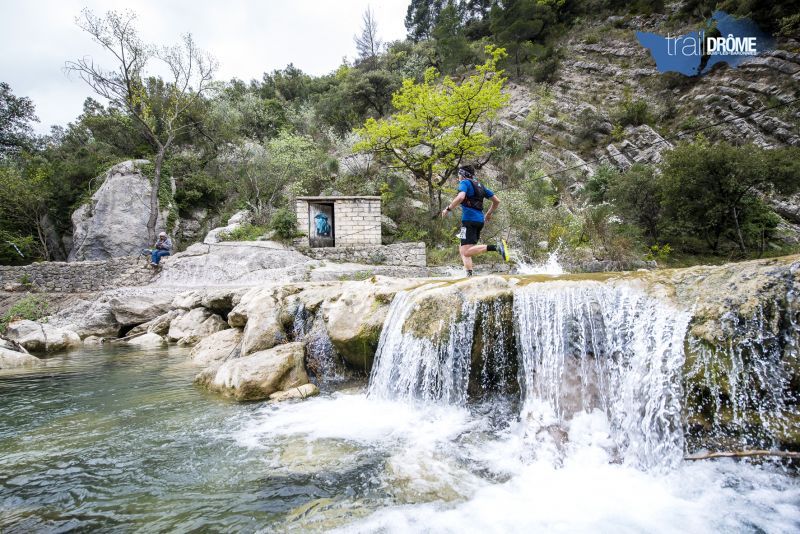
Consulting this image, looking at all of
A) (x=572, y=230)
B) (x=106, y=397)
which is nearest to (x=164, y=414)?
(x=106, y=397)

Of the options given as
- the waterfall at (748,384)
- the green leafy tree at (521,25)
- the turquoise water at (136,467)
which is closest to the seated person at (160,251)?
the turquoise water at (136,467)

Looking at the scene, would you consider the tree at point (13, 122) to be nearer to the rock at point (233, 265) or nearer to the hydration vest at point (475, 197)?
the rock at point (233, 265)

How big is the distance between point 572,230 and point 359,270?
8.54 m

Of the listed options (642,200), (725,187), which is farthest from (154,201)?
(725,187)

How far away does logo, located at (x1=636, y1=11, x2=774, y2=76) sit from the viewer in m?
22.6

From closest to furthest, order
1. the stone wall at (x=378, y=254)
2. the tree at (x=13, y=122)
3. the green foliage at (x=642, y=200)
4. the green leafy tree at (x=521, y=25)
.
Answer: the green foliage at (x=642, y=200) → the stone wall at (x=378, y=254) → the tree at (x=13, y=122) → the green leafy tree at (x=521, y=25)

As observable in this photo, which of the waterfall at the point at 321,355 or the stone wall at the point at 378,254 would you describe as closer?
the waterfall at the point at 321,355

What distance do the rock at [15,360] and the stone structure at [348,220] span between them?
415 inches

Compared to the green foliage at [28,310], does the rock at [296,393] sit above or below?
below

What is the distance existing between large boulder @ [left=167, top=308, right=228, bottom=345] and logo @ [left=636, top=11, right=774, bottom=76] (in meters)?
33.8

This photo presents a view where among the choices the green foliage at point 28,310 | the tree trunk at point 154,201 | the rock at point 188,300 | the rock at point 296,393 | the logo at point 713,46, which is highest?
the logo at point 713,46

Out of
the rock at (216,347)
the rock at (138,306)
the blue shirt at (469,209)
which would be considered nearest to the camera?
the blue shirt at (469,209)

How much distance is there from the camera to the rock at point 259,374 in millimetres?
4969

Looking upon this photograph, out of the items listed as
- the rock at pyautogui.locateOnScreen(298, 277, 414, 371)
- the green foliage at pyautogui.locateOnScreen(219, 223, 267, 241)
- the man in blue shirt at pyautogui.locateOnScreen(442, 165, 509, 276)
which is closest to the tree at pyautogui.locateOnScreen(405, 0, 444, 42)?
the green foliage at pyautogui.locateOnScreen(219, 223, 267, 241)
